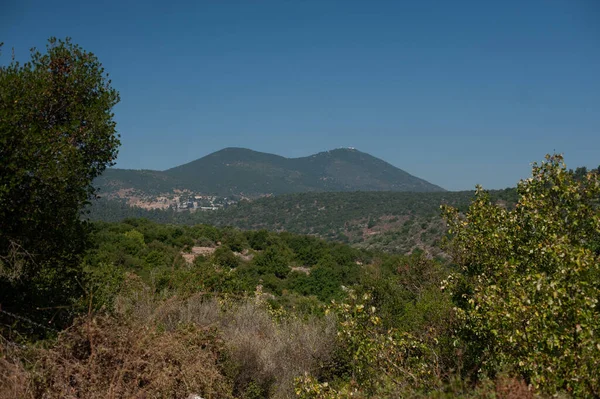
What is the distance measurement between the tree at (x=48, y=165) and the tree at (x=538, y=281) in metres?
6.93

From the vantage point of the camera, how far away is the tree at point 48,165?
7.52 m

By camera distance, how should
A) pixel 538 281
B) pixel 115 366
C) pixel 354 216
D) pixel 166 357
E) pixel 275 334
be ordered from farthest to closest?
pixel 354 216 → pixel 275 334 → pixel 166 357 → pixel 115 366 → pixel 538 281

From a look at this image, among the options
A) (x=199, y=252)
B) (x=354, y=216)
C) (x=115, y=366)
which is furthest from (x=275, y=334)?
(x=354, y=216)

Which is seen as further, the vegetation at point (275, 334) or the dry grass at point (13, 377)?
the dry grass at point (13, 377)

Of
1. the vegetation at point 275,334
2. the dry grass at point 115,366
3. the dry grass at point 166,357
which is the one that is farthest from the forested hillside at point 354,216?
the dry grass at point 115,366

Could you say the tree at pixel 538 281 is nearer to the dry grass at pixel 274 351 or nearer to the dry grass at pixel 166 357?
the dry grass at pixel 274 351

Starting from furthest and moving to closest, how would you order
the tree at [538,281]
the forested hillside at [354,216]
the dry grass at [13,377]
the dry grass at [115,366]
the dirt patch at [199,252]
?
the forested hillside at [354,216], the dirt patch at [199,252], the dry grass at [115,366], the dry grass at [13,377], the tree at [538,281]

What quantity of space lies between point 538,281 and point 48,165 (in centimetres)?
744

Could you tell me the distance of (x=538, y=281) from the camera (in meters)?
5.25

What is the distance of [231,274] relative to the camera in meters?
21.1

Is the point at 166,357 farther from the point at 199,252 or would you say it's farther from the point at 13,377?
the point at 199,252

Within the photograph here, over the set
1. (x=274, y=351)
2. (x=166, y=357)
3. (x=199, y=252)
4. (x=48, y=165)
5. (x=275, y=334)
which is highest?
(x=48, y=165)

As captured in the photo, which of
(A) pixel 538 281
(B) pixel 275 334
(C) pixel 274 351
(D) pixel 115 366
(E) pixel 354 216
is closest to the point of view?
(A) pixel 538 281

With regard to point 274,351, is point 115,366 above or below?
above
